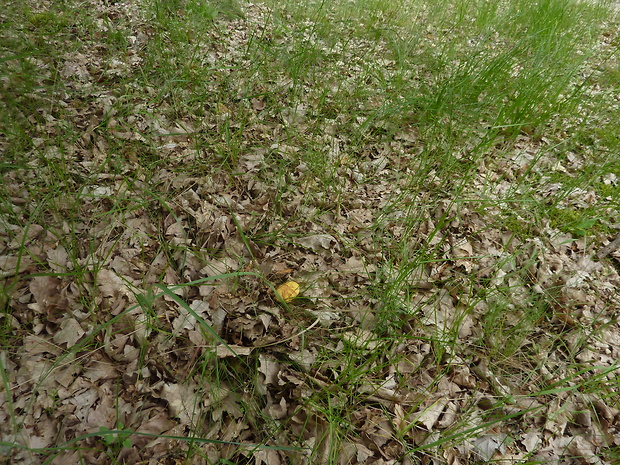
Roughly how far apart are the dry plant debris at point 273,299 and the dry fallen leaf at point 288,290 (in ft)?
0.05

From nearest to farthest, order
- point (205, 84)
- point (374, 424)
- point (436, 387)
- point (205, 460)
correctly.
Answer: point (205, 460)
point (374, 424)
point (436, 387)
point (205, 84)

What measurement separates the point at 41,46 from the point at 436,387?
178 inches

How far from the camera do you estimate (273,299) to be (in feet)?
7.22

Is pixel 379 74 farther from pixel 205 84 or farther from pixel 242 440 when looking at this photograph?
pixel 242 440

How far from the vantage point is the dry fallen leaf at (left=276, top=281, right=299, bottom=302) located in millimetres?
2180

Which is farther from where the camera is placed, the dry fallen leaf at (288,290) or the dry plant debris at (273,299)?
the dry fallen leaf at (288,290)

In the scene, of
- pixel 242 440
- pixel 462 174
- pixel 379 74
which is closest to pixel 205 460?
pixel 242 440

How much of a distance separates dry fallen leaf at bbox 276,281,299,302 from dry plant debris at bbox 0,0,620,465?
0.02m

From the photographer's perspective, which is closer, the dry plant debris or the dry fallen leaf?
the dry plant debris

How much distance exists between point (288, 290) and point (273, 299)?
110 mm

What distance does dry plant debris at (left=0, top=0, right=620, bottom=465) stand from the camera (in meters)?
1.74

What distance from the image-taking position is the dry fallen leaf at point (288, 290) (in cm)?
218

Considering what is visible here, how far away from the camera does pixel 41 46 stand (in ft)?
11.2

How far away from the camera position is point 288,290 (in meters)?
2.21
